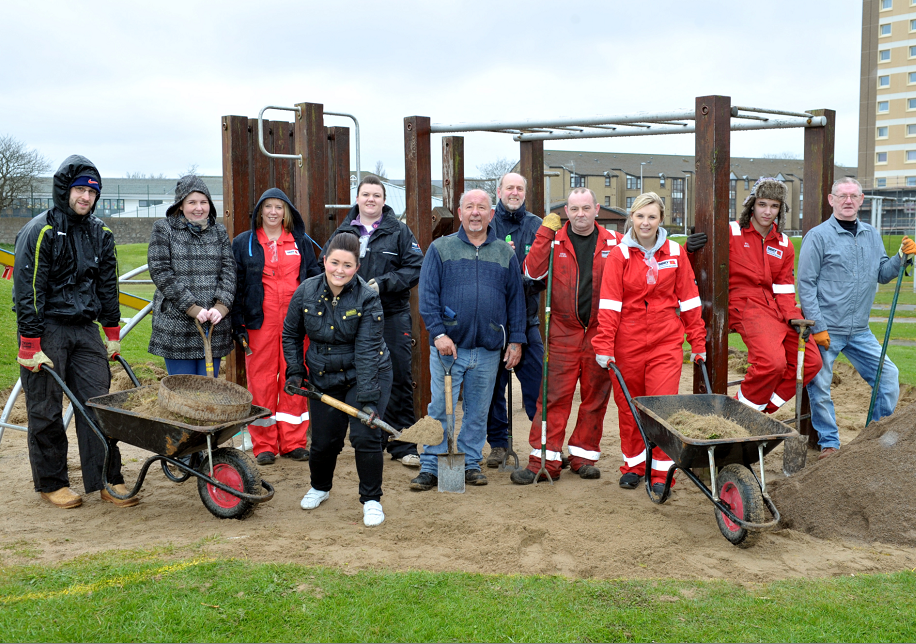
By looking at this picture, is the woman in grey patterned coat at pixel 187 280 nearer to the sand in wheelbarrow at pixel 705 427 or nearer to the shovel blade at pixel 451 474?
the shovel blade at pixel 451 474

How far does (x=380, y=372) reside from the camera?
4539 millimetres

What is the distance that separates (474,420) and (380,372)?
90 cm

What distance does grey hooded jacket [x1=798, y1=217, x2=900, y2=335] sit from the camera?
17.7 feet

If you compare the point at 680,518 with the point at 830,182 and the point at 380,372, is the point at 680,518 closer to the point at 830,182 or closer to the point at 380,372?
the point at 380,372

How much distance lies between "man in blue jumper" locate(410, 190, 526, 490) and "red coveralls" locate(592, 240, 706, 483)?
61cm

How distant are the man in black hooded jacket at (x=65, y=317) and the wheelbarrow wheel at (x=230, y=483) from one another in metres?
0.61

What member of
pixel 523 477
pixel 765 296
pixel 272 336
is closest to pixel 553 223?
pixel 765 296

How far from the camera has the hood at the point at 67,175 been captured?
455 centimetres

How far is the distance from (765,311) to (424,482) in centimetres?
252

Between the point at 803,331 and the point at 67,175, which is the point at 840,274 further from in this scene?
the point at 67,175

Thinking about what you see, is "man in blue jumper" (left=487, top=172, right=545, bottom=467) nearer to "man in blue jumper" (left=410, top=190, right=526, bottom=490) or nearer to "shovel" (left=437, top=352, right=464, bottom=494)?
"man in blue jumper" (left=410, top=190, right=526, bottom=490)

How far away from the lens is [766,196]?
5.25 meters

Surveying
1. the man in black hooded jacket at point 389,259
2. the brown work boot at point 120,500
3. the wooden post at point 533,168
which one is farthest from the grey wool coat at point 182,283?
the wooden post at point 533,168

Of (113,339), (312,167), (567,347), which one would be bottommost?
(567,347)
